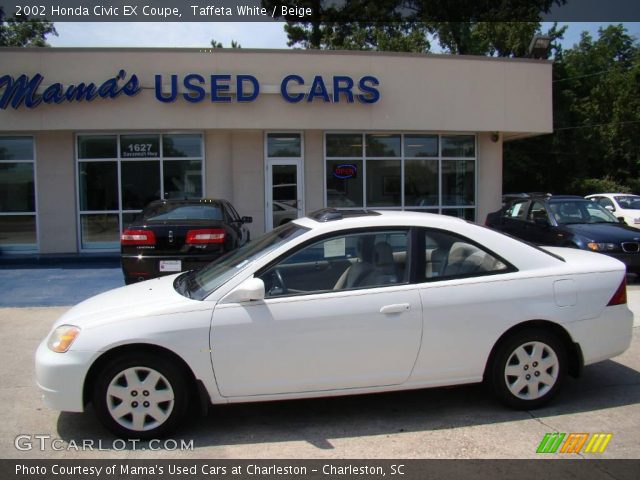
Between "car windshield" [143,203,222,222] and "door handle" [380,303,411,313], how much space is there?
17.0 ft

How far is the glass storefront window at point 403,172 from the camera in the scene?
14.4 meters

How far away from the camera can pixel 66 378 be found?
3.94 meters

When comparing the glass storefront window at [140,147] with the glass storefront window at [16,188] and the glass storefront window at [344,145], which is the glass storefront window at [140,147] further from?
the glass storefront window at [344,145]

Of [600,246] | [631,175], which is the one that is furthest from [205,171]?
[631,175]

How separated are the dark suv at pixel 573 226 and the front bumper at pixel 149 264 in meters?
6.45

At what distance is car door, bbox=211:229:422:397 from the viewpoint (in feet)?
13.1

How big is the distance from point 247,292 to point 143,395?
39.6 inches

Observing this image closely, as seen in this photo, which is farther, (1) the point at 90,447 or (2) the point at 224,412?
(2) the point at 224,412

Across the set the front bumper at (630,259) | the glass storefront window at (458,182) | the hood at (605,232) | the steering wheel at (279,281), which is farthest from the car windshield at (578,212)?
the steering wheel at (279,281)

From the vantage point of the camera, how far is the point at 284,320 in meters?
4.03

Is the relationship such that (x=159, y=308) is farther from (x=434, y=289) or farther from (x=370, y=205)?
(x=370, y=205)

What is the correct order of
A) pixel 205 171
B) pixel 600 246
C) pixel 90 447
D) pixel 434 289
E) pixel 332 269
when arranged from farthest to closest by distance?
pixel 205 171, pixel 600 246, pixel 332 269, pixel 434 289, pixel 90 447

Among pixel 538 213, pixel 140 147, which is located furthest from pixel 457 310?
pixel 140 147

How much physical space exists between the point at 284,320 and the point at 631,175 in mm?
42201
